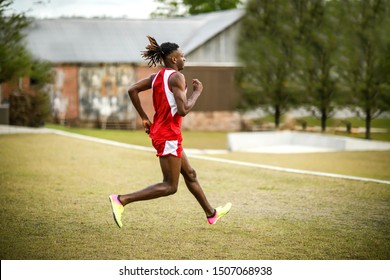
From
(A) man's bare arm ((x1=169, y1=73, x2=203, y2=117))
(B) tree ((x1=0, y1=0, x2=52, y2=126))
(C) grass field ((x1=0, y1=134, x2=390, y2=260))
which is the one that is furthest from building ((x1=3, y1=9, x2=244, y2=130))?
(A) man's bare arm ((x1=169, y1=73, x2=203, y2=117))

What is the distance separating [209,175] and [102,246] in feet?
23.4

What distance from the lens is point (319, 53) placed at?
1083 inches

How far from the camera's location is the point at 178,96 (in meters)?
8.00

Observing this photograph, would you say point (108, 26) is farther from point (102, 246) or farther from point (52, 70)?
point (102, 246)

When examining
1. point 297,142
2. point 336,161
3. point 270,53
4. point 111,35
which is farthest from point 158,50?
point 111,35

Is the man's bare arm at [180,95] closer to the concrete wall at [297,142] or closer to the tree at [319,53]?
the concrete wall at [297,142]

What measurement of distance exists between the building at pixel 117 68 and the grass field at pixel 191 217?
20542 millimetres

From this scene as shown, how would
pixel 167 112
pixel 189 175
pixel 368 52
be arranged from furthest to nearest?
pixel 368 52 → pixel 189 175 → pixel 167 112

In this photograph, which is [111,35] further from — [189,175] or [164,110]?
[164,110]

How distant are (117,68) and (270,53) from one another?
10241 millimetres

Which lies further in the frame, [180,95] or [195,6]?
[195,6]

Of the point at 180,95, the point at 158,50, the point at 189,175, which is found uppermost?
the point at 158,50

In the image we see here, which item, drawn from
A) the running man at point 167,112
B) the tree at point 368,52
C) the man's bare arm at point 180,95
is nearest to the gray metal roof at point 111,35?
the tree at point 368,52

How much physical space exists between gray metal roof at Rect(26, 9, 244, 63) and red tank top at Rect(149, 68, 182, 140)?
28.5 m
